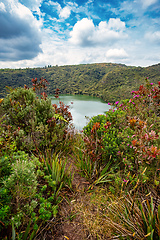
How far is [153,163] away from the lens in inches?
75.2

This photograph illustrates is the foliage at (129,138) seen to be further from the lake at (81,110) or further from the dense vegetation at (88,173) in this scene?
the lake at (81,110)

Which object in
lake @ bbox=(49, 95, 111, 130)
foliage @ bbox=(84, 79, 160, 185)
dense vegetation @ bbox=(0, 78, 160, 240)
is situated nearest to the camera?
dense vegetation @ bbox=(0, 78, 160, 240)

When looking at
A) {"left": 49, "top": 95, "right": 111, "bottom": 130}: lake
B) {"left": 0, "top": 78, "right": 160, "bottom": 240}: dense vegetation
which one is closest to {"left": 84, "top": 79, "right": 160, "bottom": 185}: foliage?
{"left": 0, "top": 78, "right": 160, "bottom": 240}: dense vegetation

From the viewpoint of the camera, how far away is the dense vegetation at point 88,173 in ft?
4.23

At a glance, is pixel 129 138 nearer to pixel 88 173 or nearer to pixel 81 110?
pixel 88 173

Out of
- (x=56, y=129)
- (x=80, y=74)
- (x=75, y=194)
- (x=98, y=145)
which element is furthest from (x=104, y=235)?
(x=80, y=74)

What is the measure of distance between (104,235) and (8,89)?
150 inches

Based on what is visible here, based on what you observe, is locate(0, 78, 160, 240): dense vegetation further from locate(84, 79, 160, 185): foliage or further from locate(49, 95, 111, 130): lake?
locate(49, 95, 111, 130): lake

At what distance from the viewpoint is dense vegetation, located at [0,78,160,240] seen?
129 centimetres

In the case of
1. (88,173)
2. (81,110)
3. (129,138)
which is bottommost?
(88,173)

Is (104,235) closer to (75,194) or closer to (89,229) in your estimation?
(89,229)

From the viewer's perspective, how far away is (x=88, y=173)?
235 cm

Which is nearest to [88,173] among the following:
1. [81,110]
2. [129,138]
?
[129,138]

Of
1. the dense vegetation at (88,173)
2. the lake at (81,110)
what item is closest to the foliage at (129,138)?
the dense vegetation at (88,173)
